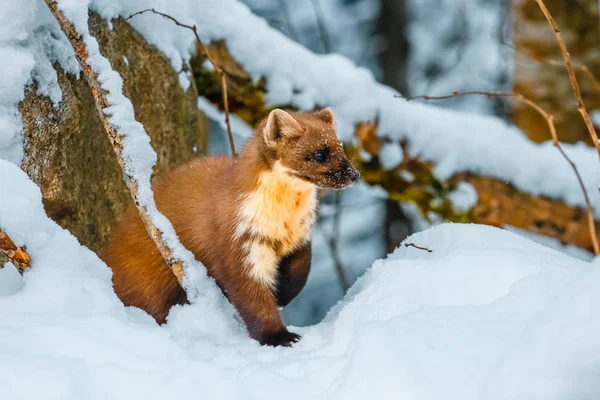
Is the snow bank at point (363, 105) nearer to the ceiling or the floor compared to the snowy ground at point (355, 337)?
nearer to the floor

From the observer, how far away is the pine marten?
3240mm

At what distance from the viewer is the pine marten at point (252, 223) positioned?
3240 millimetres

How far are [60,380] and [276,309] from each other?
1391mm

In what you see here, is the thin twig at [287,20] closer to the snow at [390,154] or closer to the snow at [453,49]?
the snow at [453,49]

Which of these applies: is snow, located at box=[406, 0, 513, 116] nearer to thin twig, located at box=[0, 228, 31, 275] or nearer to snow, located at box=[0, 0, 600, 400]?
snow, located at box=[0, 0, 600, 400]

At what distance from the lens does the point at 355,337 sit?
2.27 metres

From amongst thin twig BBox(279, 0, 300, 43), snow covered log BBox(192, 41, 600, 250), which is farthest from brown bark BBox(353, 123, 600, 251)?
thin twig BBox(279, 0, 300, 43)

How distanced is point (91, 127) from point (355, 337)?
1.86 meters

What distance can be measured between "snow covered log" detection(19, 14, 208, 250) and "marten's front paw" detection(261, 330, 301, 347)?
41.4 inches

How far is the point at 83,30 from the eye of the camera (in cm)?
288

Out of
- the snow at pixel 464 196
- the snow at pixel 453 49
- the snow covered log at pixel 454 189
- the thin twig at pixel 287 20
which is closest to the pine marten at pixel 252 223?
the snow covered log at pixel 454 189

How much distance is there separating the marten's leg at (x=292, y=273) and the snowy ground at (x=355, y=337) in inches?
29.5

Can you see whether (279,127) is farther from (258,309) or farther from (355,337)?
(355,337)

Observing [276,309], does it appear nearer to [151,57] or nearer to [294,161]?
[294,161]
